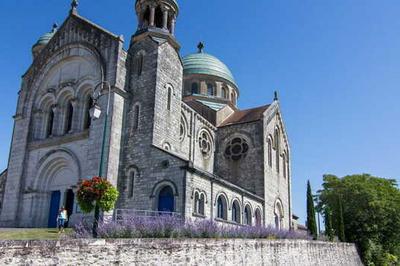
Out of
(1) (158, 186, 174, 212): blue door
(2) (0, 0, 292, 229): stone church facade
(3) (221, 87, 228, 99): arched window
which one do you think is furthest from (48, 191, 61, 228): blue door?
(3) (221, 87, 228, 99): arched window

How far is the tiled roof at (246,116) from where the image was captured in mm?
38162

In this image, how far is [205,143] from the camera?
37062 millimetres

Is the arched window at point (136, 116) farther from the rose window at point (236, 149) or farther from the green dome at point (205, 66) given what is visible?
Result: the green dome at point (205, 66)

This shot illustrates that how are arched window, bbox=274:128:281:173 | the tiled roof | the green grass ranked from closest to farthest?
the green grass
the tiled roof
arched window, bbox=274:128:281:173

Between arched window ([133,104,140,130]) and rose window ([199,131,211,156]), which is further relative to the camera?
rose window ([199,131,211,156])

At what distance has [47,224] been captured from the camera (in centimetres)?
2708

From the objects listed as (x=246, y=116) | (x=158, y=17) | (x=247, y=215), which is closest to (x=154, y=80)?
(x=158, y=17)

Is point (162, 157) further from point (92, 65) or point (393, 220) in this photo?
point (393, 220)

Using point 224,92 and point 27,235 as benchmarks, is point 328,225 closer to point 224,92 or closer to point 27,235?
point 224,92

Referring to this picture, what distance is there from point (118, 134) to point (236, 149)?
14871 millimetres

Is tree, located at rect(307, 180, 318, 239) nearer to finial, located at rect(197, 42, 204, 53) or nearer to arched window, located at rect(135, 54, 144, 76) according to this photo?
arched window, located at rect(135, 54, 144, 76)

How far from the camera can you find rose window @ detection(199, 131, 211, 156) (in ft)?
119

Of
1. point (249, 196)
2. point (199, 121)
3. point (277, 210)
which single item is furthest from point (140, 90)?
point (277, 210)

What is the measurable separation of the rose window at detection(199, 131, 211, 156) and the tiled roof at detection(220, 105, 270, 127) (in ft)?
9.33
